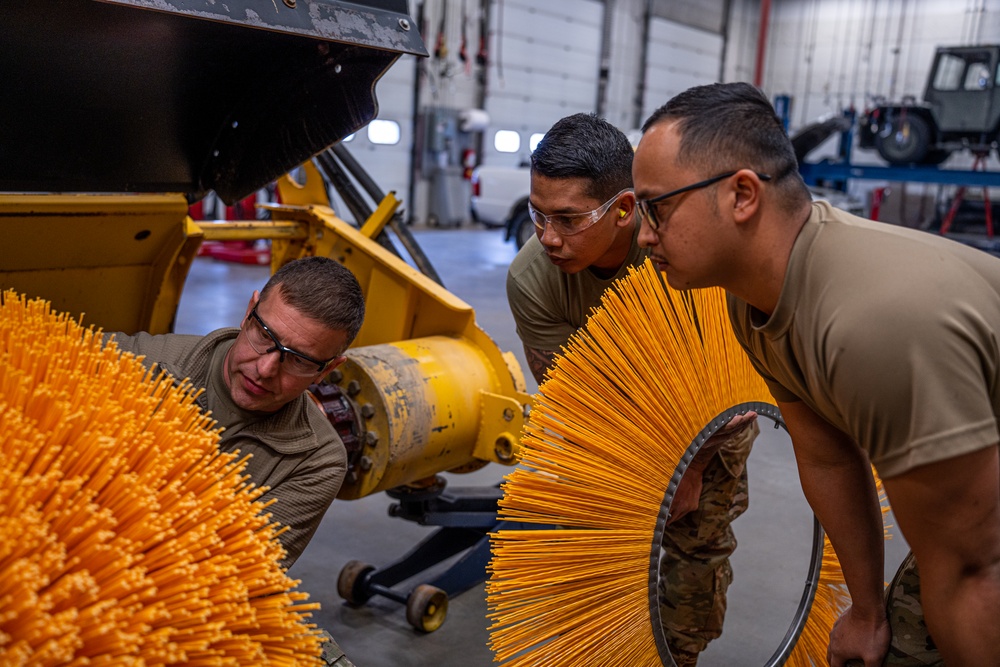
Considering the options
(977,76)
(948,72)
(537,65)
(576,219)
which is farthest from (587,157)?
(537,65)

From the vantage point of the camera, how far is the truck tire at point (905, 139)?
11883 mm

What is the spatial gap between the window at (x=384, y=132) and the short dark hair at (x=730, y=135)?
11.4m

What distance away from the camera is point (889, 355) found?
41.6 inches

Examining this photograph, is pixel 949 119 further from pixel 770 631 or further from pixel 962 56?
pixel 770 631

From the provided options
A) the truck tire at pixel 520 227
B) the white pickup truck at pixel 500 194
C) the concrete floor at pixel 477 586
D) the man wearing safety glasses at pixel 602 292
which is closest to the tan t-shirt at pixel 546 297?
the man wearing safety glasses at pixel 602 292

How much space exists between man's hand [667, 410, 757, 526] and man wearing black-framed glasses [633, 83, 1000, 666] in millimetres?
636

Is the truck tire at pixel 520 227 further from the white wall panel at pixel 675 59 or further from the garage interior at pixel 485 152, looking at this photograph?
the white wall panel at pixel 675 59

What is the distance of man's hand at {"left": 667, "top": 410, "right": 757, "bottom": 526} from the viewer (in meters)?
2.07

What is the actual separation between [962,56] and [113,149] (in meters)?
12.2

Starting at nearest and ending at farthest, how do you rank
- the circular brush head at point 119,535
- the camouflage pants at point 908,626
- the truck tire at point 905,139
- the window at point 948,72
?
1. the circular brush head at point 119,535
2. the camouflage pants at point 908,626
3. the window at point 948,72
4. the truck tire at point 905,139

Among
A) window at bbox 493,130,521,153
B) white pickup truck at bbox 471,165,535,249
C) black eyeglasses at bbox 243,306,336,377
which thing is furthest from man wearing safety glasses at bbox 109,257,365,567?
window at bbox 493,130,521,153

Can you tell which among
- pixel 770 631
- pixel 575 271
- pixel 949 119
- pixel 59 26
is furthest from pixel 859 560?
pixel 949 119

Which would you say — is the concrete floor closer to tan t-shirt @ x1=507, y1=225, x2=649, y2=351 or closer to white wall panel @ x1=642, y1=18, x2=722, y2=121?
tan t-shirt @ x1=507, y1=225, x2=649, y2=351

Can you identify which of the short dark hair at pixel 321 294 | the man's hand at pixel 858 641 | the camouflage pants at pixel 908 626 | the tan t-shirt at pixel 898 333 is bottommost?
the man's hand at pixel 858 641
